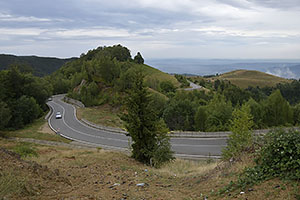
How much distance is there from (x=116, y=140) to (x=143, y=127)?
13544 millimetres

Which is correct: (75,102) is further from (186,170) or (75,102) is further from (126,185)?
(126,185)

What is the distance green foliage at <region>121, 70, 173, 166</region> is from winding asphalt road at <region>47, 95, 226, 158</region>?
9.59 ft

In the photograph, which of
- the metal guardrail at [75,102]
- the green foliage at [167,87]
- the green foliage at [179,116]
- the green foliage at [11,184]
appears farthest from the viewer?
the green foliage at [167,87]

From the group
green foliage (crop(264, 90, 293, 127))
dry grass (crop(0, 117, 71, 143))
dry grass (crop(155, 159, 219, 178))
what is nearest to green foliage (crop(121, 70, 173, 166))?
dry grass (crop(155, 159, 219, 178))

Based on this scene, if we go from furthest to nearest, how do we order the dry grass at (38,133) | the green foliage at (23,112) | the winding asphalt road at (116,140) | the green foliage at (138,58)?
the green foliage at (138,58)
the green foliage at (23,112)
the dry grass at (38,133)
the winding asphalt road at (116,140)

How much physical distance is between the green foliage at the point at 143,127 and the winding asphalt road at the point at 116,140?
292 centimetres

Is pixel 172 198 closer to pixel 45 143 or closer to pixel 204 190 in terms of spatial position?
pixel 204 190

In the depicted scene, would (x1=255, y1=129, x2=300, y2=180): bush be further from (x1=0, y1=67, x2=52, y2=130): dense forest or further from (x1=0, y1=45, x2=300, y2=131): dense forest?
(x1=0, y1=67, x2=52, y2=130): dense forest

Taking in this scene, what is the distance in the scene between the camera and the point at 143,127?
15.1 m

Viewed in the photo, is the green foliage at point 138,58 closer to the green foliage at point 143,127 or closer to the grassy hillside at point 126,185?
the green foliage at point 143,127

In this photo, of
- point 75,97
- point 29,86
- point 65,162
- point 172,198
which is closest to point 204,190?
point 172,198

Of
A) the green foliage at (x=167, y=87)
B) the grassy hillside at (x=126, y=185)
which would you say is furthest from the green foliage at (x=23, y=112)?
the green foliage at (x=167, y=87)

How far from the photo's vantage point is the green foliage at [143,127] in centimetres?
1495

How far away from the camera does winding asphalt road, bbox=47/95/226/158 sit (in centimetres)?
2285
